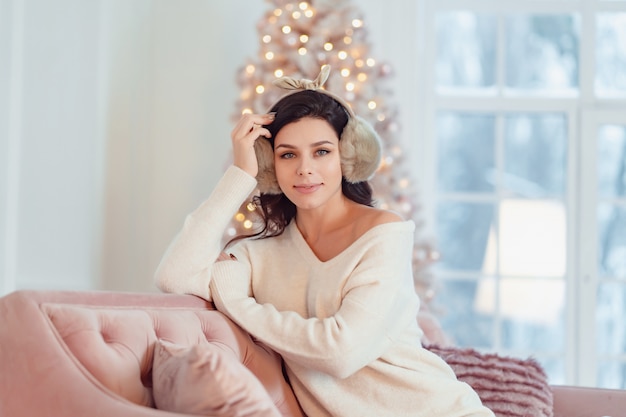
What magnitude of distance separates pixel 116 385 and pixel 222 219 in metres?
0.66

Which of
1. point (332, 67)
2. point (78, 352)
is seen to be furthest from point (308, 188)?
point (332, 67)

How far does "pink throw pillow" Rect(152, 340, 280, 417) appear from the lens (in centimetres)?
174

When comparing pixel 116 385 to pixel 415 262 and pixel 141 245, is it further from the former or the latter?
pixel 141 245

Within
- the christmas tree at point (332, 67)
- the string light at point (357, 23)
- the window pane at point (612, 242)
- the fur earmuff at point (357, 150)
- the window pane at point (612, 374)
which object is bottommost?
the window pane at point (612, 374)

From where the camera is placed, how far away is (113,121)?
5.23m

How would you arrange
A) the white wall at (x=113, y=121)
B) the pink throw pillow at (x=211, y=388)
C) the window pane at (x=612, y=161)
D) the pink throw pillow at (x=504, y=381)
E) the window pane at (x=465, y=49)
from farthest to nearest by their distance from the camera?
the window pane at (x=465, y=49)
the window pane at (x=612, y=161)
the white wall at (x=113, y=121)
the pink throw pillow at (x=504, y=381)
the pink throw pillow at (x=211, y=388)

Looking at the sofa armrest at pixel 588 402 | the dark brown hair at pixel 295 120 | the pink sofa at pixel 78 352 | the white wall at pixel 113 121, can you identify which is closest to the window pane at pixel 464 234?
the white wall at pixel 113 121

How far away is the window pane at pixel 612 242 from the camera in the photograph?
19.5ft

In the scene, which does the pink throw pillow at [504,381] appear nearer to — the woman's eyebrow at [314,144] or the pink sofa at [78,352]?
the woman's eyebrow at [314,144]

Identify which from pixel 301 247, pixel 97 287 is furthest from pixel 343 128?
pixel 97 287

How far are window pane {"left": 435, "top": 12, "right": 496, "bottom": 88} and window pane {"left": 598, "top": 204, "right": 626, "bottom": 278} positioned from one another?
111cm

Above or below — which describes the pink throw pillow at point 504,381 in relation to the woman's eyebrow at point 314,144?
below

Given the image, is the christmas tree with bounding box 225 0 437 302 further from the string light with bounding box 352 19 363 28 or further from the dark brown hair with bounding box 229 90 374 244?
the dark brown hair with bounding box 229 90 374 244

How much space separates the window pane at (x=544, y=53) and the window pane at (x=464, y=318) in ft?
4.17
